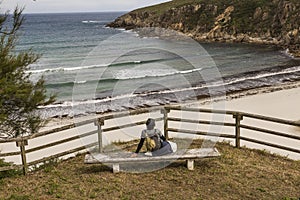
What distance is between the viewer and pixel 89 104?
2202 cm

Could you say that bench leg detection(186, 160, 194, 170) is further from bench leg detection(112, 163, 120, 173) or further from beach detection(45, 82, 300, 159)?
beach detection(45, 82, 300, 159)

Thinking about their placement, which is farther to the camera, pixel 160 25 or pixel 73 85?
pixel 160 25

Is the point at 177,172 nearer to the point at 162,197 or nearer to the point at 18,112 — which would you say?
the point at 162,197

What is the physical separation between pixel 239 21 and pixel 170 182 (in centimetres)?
6044

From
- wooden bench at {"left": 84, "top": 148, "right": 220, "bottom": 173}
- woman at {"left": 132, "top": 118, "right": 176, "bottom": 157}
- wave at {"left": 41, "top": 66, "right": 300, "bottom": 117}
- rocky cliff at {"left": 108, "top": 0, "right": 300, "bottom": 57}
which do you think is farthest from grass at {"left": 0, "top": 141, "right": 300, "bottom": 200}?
rocky cliff at {"left": 108, "top": 0, "right": 300, "bottom": 57}

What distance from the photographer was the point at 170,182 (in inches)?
267

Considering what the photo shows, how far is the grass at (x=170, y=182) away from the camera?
6.27m

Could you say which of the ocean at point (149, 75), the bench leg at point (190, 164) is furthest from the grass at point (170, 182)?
the ocean at point (149, 75)

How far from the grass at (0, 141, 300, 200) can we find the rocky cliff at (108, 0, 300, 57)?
135 feet

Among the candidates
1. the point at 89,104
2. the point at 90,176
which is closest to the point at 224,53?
the point at 89,104

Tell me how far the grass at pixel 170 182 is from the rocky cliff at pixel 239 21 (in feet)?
135

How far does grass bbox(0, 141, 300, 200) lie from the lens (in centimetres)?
627

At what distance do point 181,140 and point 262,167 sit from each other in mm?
2751

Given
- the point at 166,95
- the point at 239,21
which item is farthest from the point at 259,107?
the point at 239,21
